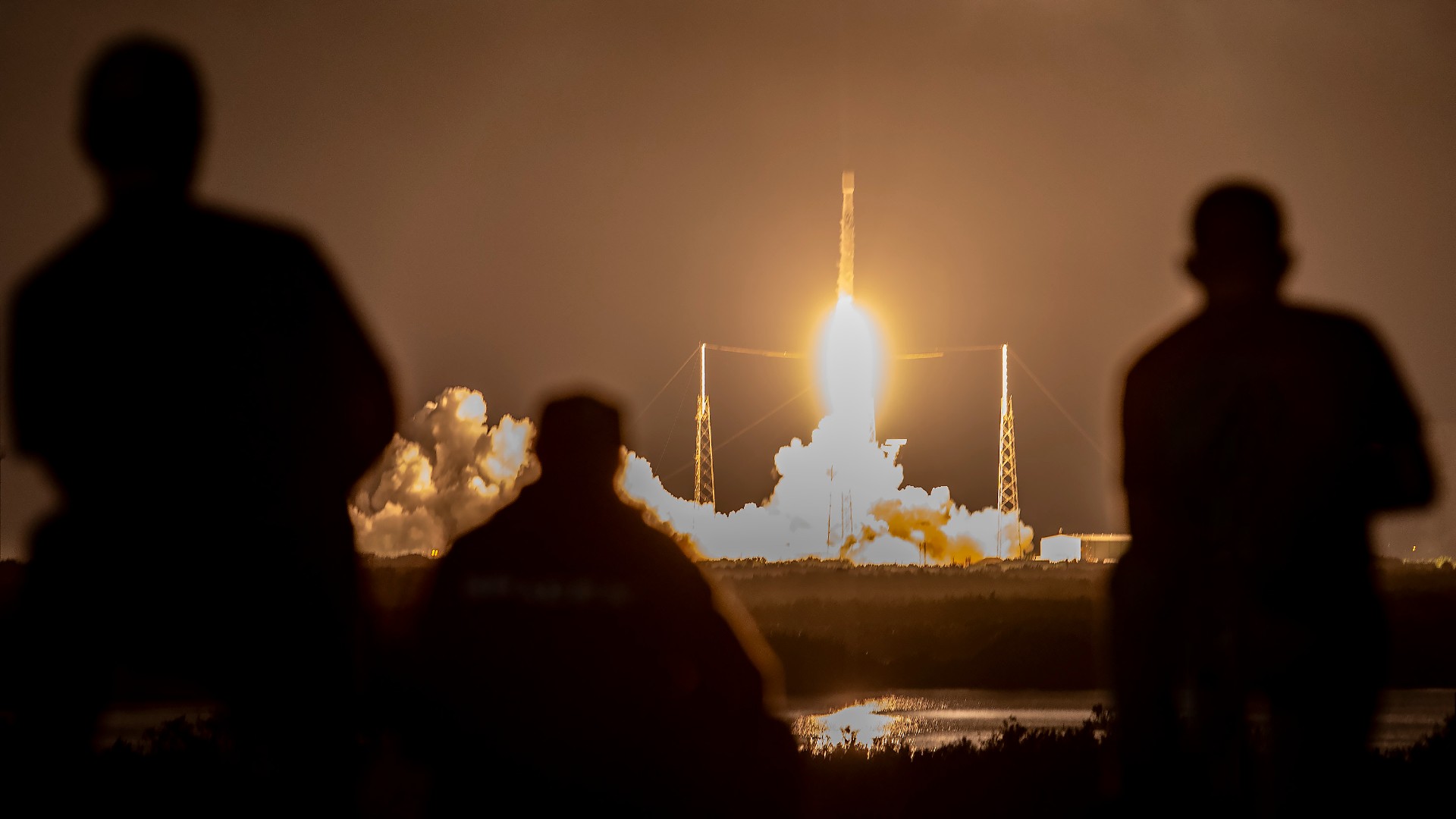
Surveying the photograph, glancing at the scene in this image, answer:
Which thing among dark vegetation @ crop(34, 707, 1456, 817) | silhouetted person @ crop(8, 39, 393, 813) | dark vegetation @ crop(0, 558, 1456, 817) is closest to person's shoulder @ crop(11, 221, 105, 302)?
silhouetted person @ crop(8, 39, 393, 813)

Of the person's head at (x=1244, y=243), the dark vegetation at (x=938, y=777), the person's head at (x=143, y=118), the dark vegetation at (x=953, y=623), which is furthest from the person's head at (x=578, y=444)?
the dark vegetation at (x=953, y=623)

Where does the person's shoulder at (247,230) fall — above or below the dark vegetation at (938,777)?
above

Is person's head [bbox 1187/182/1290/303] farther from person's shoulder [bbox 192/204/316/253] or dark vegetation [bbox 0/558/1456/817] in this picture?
person's shoulder [bbox 192/204/316/253]

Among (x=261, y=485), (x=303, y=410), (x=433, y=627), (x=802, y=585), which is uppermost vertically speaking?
(x=303, y=410)

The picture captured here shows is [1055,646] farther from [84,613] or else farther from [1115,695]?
[84,613]

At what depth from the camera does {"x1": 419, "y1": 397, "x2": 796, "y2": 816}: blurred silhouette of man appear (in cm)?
329

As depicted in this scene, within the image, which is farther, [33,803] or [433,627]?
[433,627]

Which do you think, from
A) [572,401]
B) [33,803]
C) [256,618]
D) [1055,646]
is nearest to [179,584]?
[256,618]

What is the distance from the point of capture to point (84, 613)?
8.64ft

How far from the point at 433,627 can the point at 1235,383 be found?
91.7 inches

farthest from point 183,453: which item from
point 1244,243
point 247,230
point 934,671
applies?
point 934,671

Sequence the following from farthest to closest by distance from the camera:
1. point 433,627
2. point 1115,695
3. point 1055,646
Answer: point 1055,646
point 1115,695
point 433,627

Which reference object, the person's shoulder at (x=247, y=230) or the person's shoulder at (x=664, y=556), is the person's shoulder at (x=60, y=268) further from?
the person's shoulder at (x=664, y=556)

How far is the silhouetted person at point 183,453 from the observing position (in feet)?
8.58
